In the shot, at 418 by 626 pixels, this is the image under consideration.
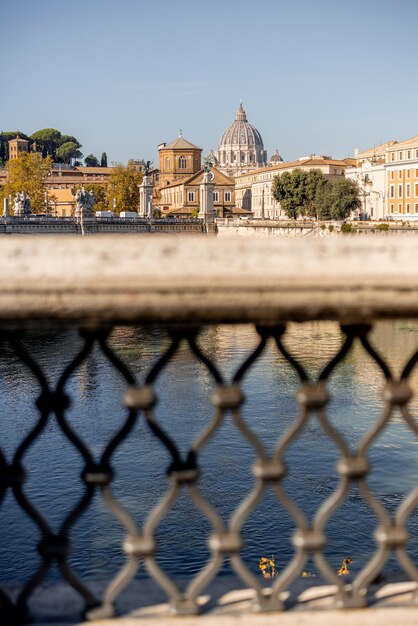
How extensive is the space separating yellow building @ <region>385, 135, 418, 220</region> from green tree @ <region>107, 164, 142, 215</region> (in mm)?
21146

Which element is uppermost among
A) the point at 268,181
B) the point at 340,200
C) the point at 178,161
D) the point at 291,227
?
the point at 178,161

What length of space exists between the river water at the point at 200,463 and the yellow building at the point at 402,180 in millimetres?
41543

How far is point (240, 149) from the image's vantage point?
162250 mm

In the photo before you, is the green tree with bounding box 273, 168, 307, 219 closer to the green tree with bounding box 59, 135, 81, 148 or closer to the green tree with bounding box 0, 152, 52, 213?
the green tree with bounding box 0, 152, 52, 213

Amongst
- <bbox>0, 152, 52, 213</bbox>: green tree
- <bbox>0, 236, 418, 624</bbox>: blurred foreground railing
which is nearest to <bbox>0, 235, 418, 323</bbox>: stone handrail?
<bbox>0, 236, 418, 624</bbox>: blurred foreground railing

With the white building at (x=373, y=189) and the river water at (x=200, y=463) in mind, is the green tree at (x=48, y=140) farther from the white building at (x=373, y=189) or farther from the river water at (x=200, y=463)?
the river water at (x=200, y=463)

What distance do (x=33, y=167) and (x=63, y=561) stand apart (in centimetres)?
7011

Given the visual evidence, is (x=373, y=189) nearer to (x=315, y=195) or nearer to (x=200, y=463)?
(x=315, y=195)

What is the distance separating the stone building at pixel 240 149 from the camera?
528 ft

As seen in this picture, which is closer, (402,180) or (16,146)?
(402,180)

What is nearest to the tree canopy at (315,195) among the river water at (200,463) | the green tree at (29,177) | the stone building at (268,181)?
the stone building at (268,181)

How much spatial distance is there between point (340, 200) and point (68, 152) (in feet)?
241

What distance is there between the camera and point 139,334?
33969 millimetres

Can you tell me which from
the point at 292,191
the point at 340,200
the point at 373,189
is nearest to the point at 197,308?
the point at 340,200
